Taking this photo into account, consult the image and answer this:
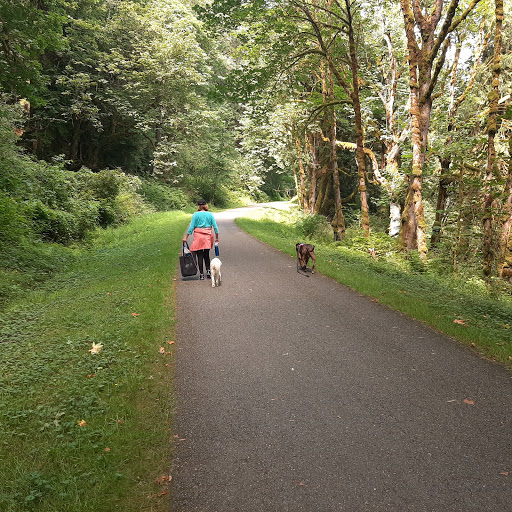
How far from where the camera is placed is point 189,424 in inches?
141

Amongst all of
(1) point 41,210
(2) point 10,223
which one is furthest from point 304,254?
(1) point 41,210

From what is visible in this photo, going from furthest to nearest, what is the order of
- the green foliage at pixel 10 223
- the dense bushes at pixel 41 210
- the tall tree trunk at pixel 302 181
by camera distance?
the tall tree trunk at pixel 302 181 → the green foliage at pixel 10 223 → the dense bushes at pixel 41 210

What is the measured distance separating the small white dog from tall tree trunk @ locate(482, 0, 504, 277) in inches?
288

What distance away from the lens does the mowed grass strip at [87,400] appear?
2.69 meters

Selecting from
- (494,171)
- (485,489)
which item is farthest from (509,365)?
(494,171)

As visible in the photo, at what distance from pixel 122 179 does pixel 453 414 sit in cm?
2118

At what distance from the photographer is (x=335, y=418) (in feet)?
11.8

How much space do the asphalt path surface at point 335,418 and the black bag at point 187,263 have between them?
2.91m

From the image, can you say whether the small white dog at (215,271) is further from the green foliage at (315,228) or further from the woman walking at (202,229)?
the green foliage at (315,228)

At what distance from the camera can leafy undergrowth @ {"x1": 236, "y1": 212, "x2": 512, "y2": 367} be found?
5.58 m

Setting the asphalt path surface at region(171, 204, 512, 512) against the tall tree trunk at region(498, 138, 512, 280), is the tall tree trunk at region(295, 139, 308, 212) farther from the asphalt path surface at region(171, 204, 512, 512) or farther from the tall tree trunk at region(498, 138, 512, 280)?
the asphalt path surface at region(171, 204, 512, 512)

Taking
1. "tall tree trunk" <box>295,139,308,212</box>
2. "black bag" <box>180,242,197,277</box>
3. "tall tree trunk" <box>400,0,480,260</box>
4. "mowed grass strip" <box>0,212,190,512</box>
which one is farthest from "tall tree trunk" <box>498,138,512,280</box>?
"tall tree trunk" <box>295,139,308,212</box>

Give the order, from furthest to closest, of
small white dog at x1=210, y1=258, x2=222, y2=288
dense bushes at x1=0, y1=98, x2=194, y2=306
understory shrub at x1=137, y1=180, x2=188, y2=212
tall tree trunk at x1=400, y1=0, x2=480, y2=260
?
understory shrub at x1=137, y1=180, x2=188, y2=212
tall tree trunk at x1=400, y1=0, x2=480, y2=260
dense bushes at x1=0, y1=98, x2=194, y2=306
small white dog at x1=210, y1=258, x2=222, y2=288

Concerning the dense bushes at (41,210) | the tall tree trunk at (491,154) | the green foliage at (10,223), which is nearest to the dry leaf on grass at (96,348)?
the dense bushes at (41,210)
